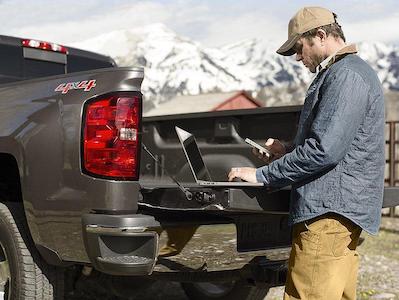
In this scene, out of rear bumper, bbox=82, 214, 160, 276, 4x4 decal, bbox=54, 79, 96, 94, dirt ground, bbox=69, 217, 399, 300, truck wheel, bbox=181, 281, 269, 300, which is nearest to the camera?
rear bumper, bbox=82, 214, 160, 276

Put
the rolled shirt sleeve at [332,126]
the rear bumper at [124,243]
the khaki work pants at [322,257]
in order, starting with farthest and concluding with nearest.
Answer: the rear bumper at [124,243], the khaki work pants at [322,257], the rolled shirt sleeve at [332,126]

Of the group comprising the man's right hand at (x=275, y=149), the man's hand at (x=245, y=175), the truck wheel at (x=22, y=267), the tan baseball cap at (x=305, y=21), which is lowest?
the truck wheel at (x=22, y=267)

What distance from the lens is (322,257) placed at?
2.97 m

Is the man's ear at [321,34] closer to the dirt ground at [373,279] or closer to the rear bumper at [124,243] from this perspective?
the rear bumper at [124,243]

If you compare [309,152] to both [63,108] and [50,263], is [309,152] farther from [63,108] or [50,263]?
[50,263]

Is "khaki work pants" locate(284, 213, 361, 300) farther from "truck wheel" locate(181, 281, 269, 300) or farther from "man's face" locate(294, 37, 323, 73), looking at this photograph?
"truck wheel" locate(181, 281, 269, 300)

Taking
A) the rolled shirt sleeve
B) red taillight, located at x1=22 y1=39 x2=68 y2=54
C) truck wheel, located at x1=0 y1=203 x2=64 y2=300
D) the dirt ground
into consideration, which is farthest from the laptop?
red taillight, located at x1=22 y1=39 x2=68 y2=54

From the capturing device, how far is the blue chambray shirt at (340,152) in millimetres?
2854

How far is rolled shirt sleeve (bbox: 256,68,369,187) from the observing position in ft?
9.30

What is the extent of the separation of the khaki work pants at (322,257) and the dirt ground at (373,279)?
60.0 inches

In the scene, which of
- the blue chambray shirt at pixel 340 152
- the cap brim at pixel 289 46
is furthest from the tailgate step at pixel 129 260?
the cap brim at pixel 289 46

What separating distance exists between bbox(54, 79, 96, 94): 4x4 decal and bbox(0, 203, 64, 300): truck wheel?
0.76m

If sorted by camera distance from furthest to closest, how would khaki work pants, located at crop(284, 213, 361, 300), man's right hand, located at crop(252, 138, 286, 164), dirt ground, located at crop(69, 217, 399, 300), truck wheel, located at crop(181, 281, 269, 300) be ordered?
1. dirt ground, located at crop(69, 217, 399, 300)
2. truck wheel, located at crop(181, 281, 269, 300)
3. man's right hand, located at crop(252, 138, 286, 164)
4. khaki work pants, located at crop(284, 213, 361, 300)

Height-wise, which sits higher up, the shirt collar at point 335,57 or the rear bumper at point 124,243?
the shirt collar at point 335,57
